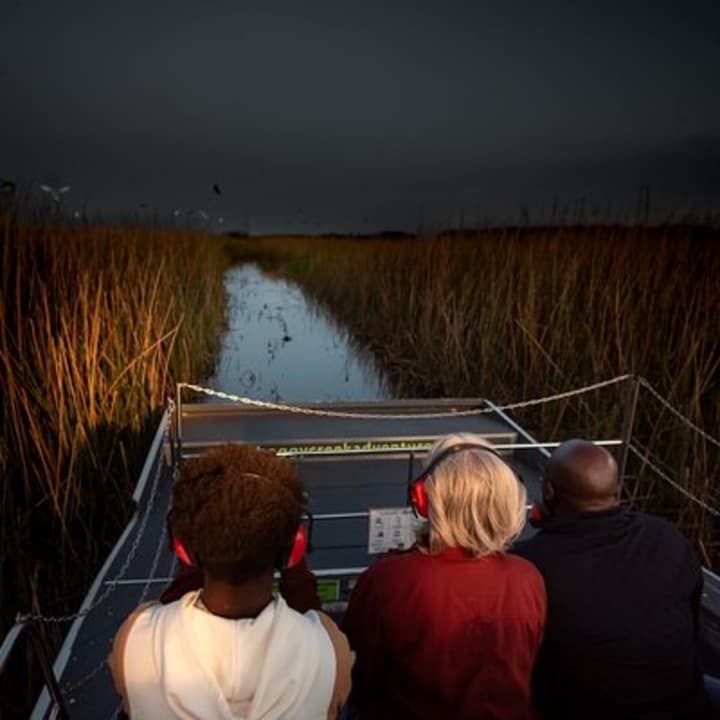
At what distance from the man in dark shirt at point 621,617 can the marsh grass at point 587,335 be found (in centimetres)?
218

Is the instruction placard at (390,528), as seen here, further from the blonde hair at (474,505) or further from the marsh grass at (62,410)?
the marsh grass at (62,410)

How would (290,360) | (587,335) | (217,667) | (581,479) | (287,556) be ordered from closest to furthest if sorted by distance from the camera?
1. (217,667)
2. (287,556)
3. (581,479)
4. (587,335)
5. (290,360)

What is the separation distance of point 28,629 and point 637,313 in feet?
16.0

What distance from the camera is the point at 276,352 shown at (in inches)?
380

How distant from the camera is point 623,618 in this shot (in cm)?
154

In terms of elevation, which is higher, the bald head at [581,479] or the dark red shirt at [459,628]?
the bald head at [581,479]

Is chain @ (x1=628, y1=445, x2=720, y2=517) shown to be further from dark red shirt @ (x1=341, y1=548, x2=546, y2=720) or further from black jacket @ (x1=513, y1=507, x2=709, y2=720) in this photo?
dark red shirt @ (x1=341, y1=548, x2=546, y2=720)

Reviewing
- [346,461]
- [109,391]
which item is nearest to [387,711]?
[346,461]

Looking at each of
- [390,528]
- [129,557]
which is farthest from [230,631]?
[129,557]

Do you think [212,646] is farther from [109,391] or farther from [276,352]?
[276,352]

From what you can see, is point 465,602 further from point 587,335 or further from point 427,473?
point 587,335

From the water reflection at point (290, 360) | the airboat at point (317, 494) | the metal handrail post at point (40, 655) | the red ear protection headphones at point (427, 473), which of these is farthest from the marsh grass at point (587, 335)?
the metal handrail post at point (40, 655)

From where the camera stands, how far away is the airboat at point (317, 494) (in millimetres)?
2064

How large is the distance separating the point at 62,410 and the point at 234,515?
2.64m
